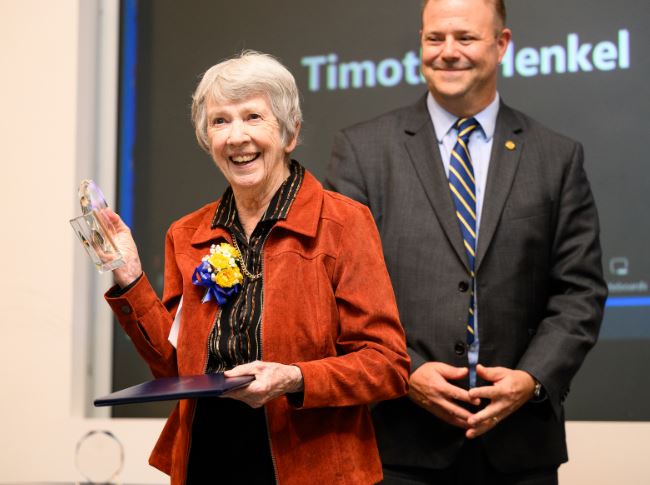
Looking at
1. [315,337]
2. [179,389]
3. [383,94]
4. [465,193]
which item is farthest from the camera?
[383,94]

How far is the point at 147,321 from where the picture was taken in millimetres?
2021

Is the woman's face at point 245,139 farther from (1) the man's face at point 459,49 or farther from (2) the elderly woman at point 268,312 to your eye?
(1) the man's face at point 459,49

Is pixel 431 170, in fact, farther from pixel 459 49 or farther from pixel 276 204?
pixel 276 204

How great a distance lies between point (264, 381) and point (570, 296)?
1.19 metres

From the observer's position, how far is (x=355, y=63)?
14.0 ft

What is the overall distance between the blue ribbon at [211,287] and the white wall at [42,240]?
2.43 metres

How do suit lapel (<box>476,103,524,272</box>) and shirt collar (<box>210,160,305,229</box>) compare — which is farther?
suit lapel (<box>476,103,524,272</box>)

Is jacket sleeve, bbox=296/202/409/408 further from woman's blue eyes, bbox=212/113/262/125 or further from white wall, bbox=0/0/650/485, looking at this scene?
white wall, bbox=0/0/650/485

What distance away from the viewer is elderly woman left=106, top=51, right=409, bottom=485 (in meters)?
1.90

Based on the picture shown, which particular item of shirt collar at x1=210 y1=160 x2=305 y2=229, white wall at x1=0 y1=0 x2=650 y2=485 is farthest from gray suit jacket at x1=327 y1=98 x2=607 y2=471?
white wall at x1=0 y1=0 x2=650 y2=485

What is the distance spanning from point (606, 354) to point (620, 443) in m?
0.38

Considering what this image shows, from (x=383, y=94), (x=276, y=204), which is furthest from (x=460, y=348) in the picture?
(x=383, y=94)

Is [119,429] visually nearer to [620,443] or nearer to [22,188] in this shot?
[22,188]

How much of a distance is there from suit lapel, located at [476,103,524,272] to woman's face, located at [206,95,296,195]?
2.47ft
